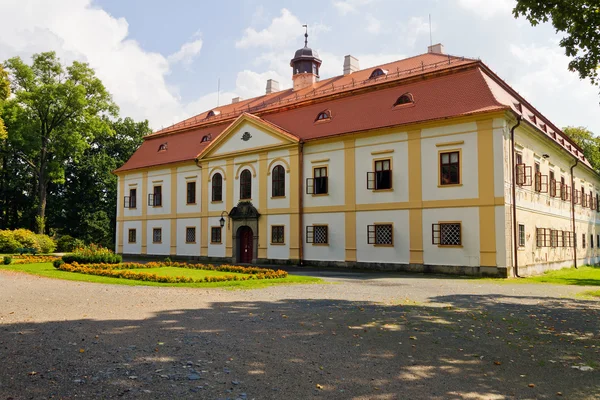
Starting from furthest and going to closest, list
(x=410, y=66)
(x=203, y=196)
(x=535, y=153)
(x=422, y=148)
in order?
(x=203, y=196), (x=410, y=66), (x=535, y=153), (x=422, y=148)

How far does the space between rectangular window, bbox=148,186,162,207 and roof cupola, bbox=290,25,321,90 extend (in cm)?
1171

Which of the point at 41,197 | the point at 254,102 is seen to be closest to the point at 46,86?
the point at 41,197

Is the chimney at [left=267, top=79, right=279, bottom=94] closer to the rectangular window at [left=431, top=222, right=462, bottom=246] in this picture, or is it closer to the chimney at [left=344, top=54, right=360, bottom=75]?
the chimney at [left=344, top=54, right=360, bottom=75]

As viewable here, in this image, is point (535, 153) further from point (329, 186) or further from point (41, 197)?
point (41, 197)

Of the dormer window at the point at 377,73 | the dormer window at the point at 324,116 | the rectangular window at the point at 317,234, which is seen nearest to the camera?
the rectangular window at the point at 317,234

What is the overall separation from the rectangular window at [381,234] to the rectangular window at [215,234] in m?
10.3

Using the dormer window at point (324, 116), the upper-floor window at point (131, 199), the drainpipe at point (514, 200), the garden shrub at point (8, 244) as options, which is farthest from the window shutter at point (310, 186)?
the garden shrub at point (8, 244)

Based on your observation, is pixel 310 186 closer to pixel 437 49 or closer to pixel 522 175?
pixel 522 175

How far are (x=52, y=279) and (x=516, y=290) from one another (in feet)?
47.4

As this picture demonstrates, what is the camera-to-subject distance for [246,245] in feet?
94.8

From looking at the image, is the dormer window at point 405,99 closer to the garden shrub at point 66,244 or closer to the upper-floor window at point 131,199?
the upper-floor window at point 131,199

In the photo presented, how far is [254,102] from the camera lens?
115ft

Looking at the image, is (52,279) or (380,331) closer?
(380,331)

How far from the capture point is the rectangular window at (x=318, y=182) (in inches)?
1011
